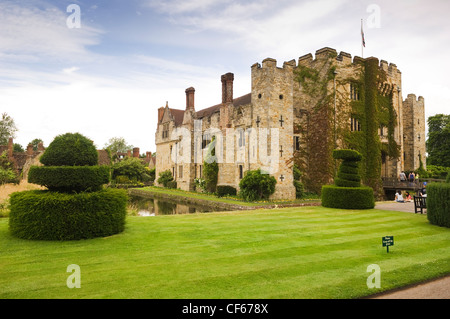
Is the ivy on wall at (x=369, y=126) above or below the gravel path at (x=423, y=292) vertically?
above

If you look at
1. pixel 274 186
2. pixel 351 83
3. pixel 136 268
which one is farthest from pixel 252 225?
pixel 351 83

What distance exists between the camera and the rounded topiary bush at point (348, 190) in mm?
15289

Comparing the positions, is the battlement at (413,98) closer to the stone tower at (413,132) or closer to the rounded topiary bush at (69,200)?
the stone tower at (413,132)

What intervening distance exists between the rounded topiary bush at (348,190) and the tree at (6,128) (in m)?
46.1

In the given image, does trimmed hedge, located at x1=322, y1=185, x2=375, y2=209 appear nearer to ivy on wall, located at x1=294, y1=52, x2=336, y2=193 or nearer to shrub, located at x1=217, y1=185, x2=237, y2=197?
ivy on wall, located at x1=294, y1=52, x2=336, y2=193

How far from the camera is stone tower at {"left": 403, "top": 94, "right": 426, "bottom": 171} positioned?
110ft

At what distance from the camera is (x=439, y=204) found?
10617 mm

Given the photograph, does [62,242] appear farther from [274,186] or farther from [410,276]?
[274,186]

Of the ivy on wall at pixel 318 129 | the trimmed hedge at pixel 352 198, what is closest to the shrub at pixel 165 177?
the ivy on wall at pixel 318 129

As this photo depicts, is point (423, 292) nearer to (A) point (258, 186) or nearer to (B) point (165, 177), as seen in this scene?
(A) point (258, 186)

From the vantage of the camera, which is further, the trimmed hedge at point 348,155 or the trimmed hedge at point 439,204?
the trimmed hedge at point 348,155

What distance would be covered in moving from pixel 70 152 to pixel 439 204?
12.8m

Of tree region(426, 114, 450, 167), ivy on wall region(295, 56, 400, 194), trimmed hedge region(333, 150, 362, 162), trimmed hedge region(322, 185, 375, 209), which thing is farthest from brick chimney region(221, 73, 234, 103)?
tree region(426, 114, 450, 167)

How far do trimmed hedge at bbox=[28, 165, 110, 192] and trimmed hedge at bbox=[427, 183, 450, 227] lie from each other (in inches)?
466
